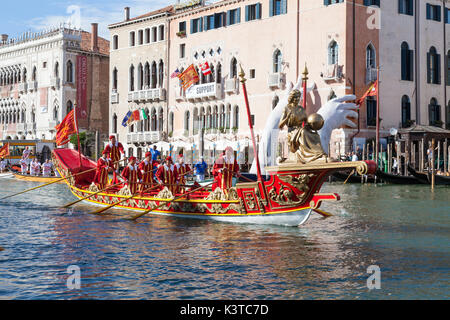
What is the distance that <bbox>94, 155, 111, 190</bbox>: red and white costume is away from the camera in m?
16.4

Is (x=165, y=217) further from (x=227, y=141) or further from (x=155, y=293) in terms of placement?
(x=227, y=141)

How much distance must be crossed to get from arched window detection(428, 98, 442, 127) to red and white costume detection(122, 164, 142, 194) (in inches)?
788

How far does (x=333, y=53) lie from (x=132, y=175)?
16.4 metres

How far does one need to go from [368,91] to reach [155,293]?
70.1 feet

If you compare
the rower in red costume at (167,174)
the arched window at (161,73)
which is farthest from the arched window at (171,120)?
the rower in red costume at (167,174)

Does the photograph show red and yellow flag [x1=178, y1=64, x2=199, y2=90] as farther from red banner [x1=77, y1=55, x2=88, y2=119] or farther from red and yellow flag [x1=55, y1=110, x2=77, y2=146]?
red and yellow flag [x1=55, y1=110, x2=77, y2=146]

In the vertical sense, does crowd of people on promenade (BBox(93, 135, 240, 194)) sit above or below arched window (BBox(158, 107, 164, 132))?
below

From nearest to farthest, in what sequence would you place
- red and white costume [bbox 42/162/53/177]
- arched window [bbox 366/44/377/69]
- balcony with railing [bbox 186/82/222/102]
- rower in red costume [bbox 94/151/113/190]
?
rower in red costume [bbox 94/151/113/190]
arched window [bbox 366/44/377/69]
red and white costume [bbox 42/162/53/177]
balcony with railing [bbox 186/82/222/102]

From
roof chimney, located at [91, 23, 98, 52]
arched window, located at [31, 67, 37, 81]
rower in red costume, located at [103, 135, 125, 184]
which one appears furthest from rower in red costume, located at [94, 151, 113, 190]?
arched window, located at [31, 67, 37, 81]

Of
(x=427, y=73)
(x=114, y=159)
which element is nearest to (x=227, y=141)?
(x=427, y=73)

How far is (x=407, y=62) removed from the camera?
31.1 meters

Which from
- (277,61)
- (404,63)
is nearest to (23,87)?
(277,61)

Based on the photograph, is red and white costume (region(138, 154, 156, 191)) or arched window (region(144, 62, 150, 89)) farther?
arched window (region(144, 62, 150, 89))

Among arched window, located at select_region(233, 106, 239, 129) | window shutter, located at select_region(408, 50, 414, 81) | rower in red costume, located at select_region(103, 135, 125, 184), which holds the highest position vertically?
window shutter, located at select_region(408, 50, 414, 81)
